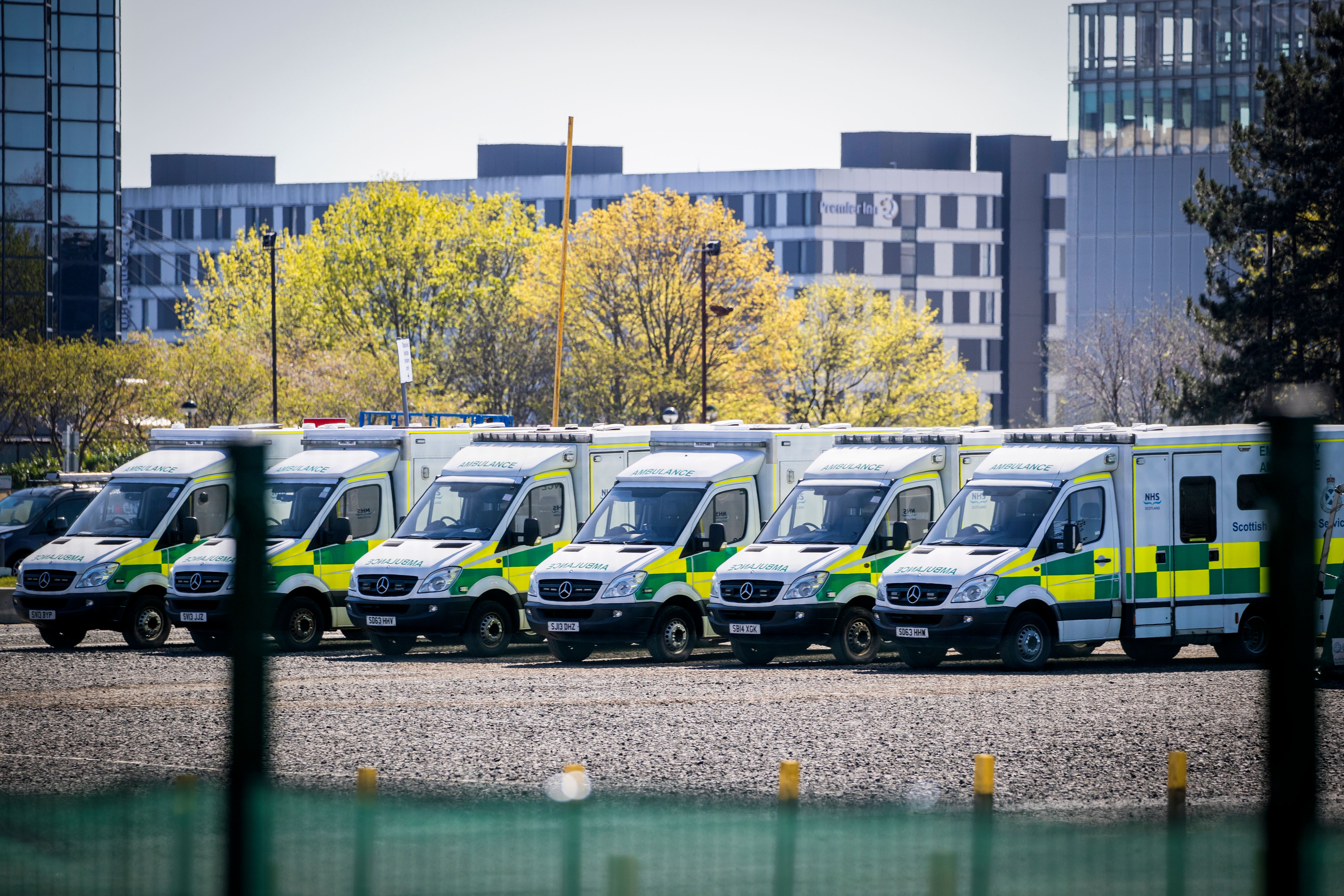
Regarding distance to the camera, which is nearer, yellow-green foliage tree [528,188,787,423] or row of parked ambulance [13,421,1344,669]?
row of parked ambulance [13,421,1344,669]

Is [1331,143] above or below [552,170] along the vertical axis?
below

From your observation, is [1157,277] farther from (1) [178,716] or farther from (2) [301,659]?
(1) [178,716]

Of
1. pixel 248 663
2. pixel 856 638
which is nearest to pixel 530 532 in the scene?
pixel 856 638

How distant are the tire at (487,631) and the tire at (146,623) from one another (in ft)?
14.5

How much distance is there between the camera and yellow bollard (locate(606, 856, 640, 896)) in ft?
17.8

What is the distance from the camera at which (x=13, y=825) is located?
6230 millimetres

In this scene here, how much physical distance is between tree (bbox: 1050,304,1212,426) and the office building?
30996 mm

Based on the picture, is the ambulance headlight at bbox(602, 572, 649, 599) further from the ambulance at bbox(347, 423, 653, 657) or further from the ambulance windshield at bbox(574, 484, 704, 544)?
the ambulance at bbox(347, 423, 653, 657)

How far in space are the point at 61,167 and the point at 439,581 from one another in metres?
50.8

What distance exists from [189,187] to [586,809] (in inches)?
4558

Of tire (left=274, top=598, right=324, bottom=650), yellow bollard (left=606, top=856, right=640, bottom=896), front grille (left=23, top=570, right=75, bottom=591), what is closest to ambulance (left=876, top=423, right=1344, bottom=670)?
tire (left=274, top=598, right=324, bottom=650)

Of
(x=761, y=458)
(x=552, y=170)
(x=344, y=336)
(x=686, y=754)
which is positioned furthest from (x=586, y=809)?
(x=552, y=170)

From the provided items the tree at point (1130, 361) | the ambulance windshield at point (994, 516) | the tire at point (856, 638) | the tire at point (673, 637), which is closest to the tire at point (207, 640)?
the tire at point (673, 637)

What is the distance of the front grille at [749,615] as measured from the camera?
2128 cm
